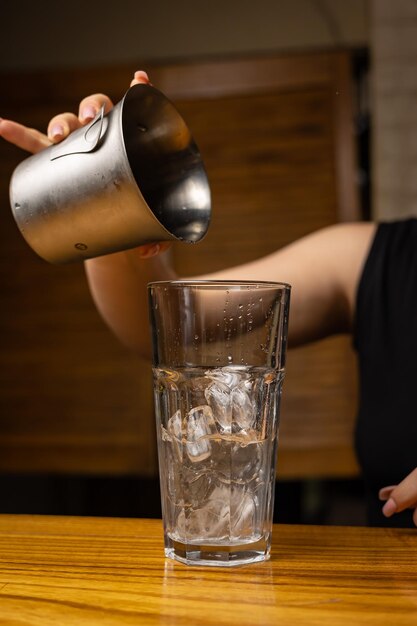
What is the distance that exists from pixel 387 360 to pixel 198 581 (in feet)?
2.41

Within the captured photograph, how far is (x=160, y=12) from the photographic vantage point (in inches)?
121

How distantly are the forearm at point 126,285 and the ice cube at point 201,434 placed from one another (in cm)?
48

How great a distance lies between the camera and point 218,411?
584 millimetres

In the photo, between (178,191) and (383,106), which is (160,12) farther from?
(178,191)

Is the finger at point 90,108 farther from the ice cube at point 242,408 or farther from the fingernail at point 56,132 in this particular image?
the ice cube at point 242,408

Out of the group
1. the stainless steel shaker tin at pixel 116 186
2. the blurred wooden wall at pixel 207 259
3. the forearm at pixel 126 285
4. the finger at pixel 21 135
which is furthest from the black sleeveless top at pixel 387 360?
the blurred wooden wall at pixel 207 259

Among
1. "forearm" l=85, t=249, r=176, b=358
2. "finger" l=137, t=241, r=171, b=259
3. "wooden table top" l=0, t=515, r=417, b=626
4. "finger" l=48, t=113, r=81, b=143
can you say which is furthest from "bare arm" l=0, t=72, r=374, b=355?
"wooden table top" l=0, t=515, r=417, b=626

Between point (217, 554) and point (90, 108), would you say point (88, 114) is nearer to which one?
point (90, 108)

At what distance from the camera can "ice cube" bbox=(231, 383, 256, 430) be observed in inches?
23.2

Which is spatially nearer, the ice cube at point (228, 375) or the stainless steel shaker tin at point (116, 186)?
the ice cube at point (228, 375)

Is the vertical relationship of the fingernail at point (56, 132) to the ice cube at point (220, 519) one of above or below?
above

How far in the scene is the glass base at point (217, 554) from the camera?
554 millimetres

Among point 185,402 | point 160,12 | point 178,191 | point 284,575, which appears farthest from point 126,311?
point 160,12

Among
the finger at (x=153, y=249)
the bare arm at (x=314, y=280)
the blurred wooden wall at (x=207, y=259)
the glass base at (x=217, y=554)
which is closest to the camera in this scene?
the glass base at (x=217, y=554)
